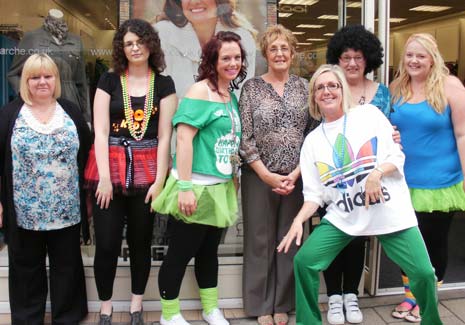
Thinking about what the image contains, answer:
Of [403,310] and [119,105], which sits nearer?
[119,105]

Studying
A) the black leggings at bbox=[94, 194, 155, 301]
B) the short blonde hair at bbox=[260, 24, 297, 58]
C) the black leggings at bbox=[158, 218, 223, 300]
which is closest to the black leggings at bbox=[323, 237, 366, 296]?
the black leggings at bbox=[158, 218, 223, 300]

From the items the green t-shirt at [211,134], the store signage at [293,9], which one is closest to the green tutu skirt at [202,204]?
the green t-shirt at [211,134]

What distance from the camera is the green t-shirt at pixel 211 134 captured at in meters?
3.06

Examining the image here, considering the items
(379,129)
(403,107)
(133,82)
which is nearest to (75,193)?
(133,82)

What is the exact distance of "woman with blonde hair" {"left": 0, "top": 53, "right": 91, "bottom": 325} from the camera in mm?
3129

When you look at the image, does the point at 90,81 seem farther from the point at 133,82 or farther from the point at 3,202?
the point at 3,202

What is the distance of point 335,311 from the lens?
3578 millimetres

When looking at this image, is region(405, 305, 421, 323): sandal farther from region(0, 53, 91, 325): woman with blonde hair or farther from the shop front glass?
the shop front glass

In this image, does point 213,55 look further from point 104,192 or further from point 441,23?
point 441,23

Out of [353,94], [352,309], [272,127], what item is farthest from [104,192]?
[352,309]

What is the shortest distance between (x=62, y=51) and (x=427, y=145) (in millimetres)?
2575

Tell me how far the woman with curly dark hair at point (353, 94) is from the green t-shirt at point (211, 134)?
81cm

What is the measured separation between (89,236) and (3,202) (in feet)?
1.87

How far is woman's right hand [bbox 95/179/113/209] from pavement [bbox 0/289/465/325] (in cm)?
92
